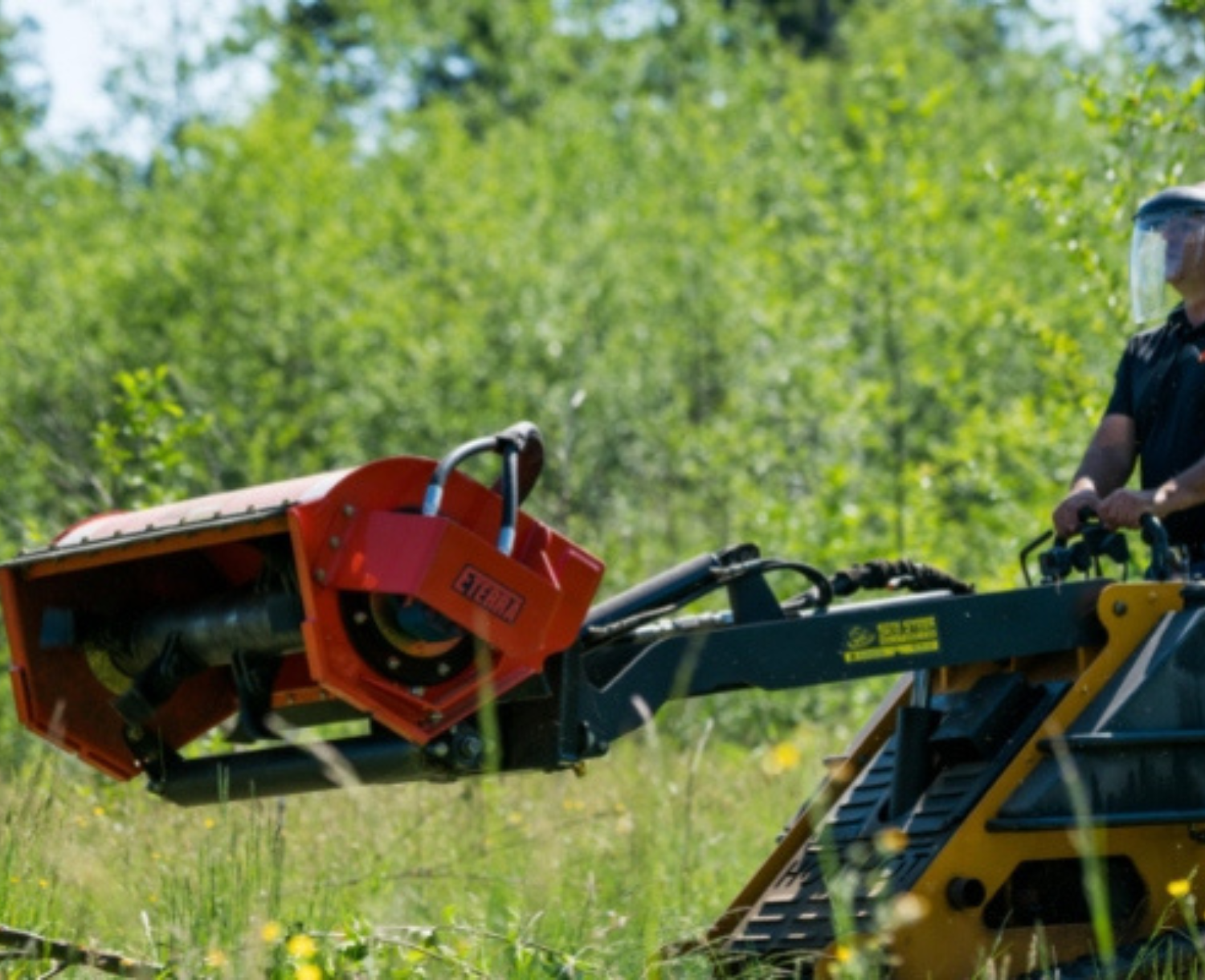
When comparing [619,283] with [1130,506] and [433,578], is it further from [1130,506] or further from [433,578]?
[433,578]

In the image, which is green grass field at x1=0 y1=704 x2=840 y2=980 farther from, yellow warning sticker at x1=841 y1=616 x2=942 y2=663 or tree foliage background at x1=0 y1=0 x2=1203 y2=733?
tree foliage background at x1=0 y1=0 x2=1203 y2=733

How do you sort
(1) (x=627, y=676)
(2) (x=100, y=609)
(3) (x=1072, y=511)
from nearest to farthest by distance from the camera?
1. (1) (x=627, y=676)
2. (2) (x=100, y=609)
3. (3) (x=1072, y=511)

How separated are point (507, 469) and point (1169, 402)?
7.05 feet

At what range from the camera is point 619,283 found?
2088 centimetres

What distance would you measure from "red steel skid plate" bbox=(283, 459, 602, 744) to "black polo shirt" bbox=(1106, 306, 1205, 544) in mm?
1868

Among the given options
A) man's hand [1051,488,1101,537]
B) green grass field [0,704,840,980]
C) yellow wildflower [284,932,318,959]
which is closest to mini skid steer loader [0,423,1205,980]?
man's hand [1051,488,1101,537]

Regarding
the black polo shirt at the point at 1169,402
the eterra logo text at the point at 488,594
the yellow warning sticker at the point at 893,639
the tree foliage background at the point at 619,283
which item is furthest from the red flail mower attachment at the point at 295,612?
the tree foliage background at the point at 619,283

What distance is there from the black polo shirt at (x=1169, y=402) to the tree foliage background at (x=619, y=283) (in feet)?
11.1

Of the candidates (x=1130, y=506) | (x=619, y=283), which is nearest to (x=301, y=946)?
(x=1130, y=506)

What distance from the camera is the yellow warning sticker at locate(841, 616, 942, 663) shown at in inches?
249

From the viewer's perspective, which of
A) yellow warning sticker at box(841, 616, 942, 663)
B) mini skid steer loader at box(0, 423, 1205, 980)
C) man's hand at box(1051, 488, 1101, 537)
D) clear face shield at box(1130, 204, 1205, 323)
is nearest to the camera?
mini skid steer loader at box(0, 423, 1205, 980)

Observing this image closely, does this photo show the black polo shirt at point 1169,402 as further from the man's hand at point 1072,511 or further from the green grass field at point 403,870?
the green grass field at point 403,870

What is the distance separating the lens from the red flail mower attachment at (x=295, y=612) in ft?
18.5

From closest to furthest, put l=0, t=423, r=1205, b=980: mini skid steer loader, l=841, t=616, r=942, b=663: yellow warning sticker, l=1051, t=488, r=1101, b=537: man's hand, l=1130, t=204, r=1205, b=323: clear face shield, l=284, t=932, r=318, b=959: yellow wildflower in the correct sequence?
l=284, t=932, r=318, b=959: yellow wildflower, l=0, t=423, r=1205, b=980: mini skid steer loader, l=841, t=616, r=942, b=663: yellow warning sticker, l=1051, t=488, r=1101, b=537: man's hand, l=1130, t=204, r=1205, b=323: clear face shield
